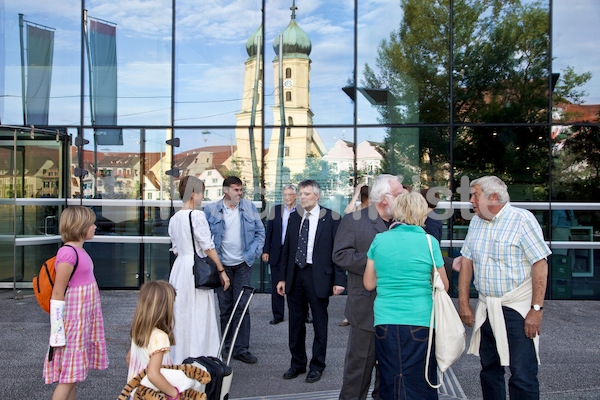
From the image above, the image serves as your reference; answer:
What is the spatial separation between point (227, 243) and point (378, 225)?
2194 millimetres

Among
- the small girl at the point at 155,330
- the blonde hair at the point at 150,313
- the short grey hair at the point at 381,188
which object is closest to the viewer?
the small girl at the point at 155,330

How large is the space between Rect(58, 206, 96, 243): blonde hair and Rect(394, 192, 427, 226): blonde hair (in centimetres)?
214

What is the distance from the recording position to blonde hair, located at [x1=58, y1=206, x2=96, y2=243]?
350cm

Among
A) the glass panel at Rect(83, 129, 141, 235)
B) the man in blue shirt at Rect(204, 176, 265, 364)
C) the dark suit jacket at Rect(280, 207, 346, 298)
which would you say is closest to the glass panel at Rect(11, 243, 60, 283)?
the glass panel at Rect(83, 129, 141, 235)

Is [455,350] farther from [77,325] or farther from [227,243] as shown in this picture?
[227,243]

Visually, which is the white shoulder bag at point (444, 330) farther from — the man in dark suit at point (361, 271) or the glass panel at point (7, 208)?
the glass panel at point (7, 208)

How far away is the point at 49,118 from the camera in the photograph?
9383mm

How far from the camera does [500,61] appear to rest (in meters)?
9.07

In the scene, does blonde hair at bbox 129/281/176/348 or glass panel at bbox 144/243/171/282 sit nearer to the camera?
blonde hair at bbox 129/281/176/348

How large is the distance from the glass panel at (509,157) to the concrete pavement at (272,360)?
2161 millimetres

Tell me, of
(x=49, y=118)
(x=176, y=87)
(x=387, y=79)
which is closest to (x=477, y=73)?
(x=387, y=79)

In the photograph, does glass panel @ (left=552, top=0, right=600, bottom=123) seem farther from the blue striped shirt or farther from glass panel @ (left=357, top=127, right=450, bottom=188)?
the blue striped shirt

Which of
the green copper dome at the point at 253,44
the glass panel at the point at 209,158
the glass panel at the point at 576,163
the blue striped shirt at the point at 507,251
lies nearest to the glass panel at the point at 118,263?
the glass panel at the point at 209,158

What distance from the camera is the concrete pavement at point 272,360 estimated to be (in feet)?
14.8
